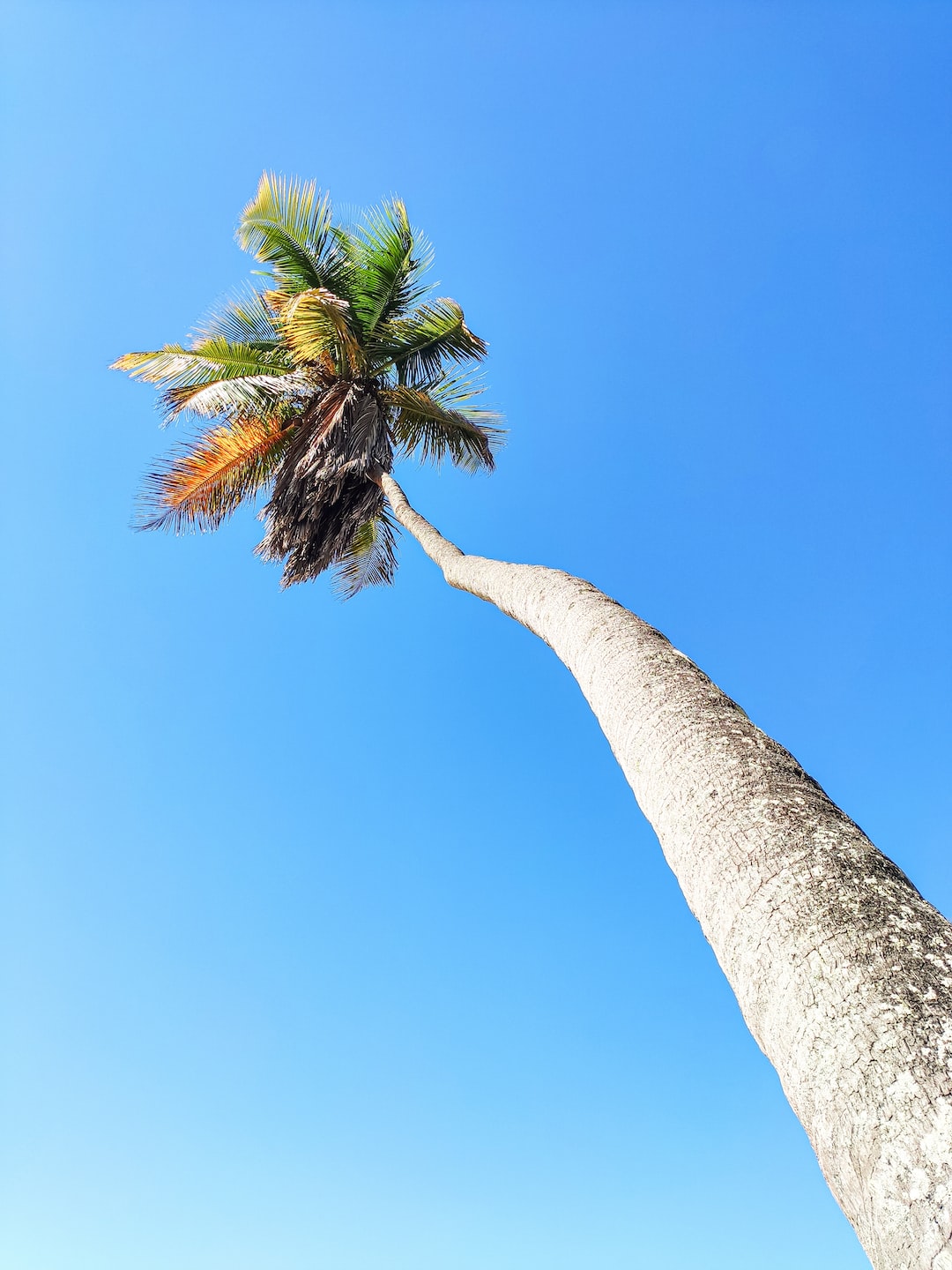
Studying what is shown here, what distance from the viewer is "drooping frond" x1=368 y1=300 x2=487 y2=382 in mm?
10375

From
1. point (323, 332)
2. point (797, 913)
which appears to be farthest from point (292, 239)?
point (797, 913)

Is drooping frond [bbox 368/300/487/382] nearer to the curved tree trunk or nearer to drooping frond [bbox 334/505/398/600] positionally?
drooping frond [bbox 334/505/398/600]

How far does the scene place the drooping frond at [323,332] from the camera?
8.84m

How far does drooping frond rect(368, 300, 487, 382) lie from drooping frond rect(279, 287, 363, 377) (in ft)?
3.31

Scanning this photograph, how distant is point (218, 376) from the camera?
10.9 meters

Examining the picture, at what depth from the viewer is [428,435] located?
36.9ft

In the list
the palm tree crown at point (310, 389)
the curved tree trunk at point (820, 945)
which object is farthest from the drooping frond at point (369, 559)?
the curved tree trunk at point (820, 945)

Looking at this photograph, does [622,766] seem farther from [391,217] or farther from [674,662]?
[391,217]

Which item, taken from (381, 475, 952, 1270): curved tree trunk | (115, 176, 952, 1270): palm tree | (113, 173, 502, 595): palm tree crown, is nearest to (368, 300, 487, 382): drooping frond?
(113, 173, 502, 595): palm tree crown

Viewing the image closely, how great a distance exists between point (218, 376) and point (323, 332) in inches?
96.1

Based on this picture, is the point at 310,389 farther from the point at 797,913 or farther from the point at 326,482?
the point at 797,913

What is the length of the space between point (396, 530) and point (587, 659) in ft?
30.7

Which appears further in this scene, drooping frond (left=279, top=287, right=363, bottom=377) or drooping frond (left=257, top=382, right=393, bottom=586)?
drooping frond (left=257, top=382, right=393, bottom=586)

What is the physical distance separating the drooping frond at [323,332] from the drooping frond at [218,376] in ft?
1.66
